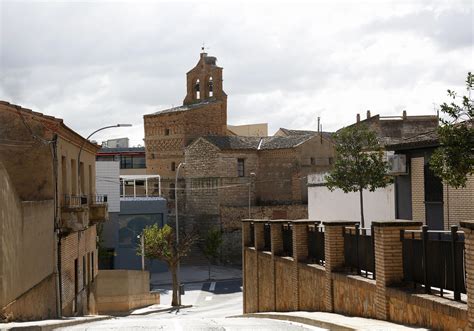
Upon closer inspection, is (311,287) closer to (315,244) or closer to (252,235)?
(315,244)

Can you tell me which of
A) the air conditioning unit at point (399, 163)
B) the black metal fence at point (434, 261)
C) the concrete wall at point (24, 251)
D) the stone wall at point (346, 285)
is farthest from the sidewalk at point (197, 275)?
the black metal fence at point (434, 261)

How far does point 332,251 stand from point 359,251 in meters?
1.17

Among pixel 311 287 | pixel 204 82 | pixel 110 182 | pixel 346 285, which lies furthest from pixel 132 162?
pixel 346 285

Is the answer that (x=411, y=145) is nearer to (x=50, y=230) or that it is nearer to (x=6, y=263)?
(x=50, y=230)

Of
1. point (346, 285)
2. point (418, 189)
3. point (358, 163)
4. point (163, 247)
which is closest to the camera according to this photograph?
point (346, 285)

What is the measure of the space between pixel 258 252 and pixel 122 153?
60.6 meters

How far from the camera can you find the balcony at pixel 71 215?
20.4 metres

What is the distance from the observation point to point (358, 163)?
2778 centimetres

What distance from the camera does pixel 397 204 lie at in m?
25.4

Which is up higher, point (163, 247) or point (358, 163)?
point (358, 163)

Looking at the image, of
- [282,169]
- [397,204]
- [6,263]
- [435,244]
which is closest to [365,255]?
[435,244]

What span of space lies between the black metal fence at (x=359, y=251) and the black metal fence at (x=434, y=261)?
1294 mm

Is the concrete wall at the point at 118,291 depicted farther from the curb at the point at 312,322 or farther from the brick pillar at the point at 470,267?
the brick pillar at the point at 470,267

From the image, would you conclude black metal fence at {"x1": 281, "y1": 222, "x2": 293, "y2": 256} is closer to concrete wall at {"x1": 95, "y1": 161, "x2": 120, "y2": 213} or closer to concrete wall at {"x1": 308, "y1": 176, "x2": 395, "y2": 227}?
concrete wall at {"x1": 308, "y1": 176, "x2": 395, "y2": 227}
